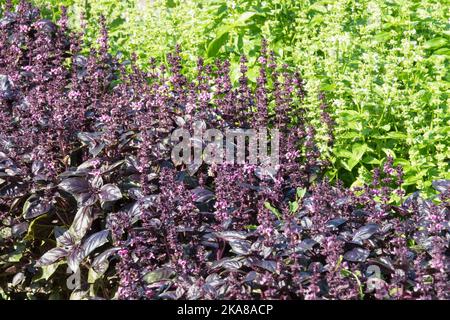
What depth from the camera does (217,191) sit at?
357cm

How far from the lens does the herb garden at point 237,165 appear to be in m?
3.21

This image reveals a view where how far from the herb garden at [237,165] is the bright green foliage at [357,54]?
0.02 meters

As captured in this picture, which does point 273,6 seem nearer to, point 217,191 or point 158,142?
point 158,142

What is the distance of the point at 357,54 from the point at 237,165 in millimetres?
1518

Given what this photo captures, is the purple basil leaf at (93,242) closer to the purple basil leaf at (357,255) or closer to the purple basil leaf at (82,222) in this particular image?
the purple basil leaf at (82,222)

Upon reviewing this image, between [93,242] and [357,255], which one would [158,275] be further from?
[357,255]

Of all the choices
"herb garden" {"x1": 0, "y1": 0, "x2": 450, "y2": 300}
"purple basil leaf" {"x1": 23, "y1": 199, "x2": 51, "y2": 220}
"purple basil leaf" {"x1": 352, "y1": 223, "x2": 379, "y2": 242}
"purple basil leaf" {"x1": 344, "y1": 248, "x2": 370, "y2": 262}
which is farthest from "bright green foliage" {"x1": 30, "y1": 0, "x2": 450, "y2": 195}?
"purple basil leaf" {"x1": 23, "y1": 199, "x2": 51, "y2": 220}

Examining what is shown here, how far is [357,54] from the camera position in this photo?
5.07 m

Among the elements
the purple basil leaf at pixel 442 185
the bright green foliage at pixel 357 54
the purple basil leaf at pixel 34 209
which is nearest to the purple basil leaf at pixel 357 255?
the purple basil leaf at pixel 442 185

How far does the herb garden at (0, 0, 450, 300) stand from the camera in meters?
3.21

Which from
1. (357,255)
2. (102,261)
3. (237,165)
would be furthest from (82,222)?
(357,255)

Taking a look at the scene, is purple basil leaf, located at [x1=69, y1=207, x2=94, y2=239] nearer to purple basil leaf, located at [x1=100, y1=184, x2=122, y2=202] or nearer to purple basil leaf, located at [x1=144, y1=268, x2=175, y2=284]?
purple basil leaf, located at [x1=100, y1=184, x2=122, y2=202]

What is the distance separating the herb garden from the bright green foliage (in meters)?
0.02

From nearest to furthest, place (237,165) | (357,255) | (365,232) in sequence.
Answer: (357,255) → (365,232) → (237,165)
